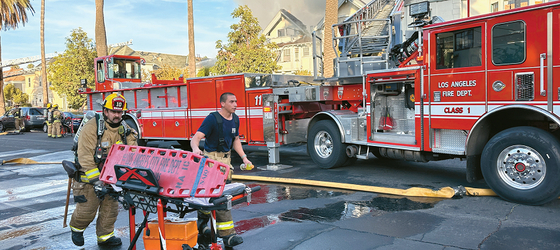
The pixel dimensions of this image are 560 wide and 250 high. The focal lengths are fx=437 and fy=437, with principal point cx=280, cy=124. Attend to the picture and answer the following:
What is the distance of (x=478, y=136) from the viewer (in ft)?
20.6

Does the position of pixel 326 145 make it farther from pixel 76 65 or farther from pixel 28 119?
pixel 76 65

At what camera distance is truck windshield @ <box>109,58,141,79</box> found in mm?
15047

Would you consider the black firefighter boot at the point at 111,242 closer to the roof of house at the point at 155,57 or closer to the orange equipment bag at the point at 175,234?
the orange equipment bag at the point at 175,234

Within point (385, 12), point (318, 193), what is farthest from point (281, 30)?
point (318, 193)

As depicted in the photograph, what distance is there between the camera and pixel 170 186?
3.53m

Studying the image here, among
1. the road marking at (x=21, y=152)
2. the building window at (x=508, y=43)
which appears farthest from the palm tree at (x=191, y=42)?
the building window at (x=508, y=43)

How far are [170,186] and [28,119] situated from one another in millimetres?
25740

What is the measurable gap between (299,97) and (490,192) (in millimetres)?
4103

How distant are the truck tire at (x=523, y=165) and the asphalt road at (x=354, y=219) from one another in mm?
194

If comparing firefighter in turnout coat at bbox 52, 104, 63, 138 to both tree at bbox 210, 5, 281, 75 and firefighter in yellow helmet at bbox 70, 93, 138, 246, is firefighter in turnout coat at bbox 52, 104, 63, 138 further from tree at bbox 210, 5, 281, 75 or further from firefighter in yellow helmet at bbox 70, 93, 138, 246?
firefighter in yellow helmet at bbox 70, 93, 138, 246

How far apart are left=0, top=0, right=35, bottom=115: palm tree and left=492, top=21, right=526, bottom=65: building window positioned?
108 ft

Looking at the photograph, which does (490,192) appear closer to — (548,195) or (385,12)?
(548,195)

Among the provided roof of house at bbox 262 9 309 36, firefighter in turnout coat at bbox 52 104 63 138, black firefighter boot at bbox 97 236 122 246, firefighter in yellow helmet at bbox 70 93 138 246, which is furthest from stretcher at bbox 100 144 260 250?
roof of house at bbox 262 9 309 36

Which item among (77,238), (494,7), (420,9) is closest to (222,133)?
(77,238)
